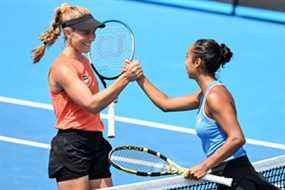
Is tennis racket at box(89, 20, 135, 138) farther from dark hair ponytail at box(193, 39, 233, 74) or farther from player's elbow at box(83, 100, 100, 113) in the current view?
dark hair ponytail at box(193, 39, 233, 74)

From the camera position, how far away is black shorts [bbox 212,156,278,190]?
700cm

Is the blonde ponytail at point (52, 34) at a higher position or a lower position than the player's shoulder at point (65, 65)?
higher

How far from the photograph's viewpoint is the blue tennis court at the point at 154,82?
10.8m

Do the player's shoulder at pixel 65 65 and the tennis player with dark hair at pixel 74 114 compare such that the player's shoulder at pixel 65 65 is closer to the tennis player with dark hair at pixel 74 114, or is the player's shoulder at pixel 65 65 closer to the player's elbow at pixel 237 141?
the tennis player with dark hair at pixel 74 114

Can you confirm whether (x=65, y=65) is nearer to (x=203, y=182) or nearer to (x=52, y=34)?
(x=52, y=34)

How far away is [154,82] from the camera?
42.2 ft

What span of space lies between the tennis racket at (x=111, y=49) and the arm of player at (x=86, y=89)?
0.71 metres

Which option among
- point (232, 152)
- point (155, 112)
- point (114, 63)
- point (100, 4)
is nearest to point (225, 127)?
point (232, 152)

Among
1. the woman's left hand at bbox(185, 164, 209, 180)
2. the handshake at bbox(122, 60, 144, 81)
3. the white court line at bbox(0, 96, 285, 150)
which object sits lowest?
the white court line at bbox(0, 96, 285, 150)

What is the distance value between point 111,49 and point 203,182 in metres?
1.67

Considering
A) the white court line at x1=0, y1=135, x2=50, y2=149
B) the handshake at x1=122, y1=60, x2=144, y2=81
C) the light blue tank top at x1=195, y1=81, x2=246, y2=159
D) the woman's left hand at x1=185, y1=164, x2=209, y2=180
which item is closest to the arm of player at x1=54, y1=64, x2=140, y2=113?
the handshake at x1=122, y1=60, x2=144, y2=81

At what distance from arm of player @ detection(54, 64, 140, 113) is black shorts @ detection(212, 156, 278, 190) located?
2.91 ft

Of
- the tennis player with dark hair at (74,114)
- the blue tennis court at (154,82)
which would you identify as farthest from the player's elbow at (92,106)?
the blue tennis court at (154,82)

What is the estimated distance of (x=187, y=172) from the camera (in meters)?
6.84
